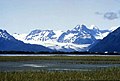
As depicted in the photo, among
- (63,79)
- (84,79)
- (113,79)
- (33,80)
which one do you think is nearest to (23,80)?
(33,80)

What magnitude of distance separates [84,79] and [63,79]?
2901 mm

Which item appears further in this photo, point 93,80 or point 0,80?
point 93,80

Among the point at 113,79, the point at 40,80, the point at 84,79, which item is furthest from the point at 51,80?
the point at 113,79

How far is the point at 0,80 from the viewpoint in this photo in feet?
138

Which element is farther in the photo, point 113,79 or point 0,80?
point 113,79

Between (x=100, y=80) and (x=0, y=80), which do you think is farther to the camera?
(x=100, y=80)

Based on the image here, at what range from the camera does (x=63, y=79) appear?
45.5m

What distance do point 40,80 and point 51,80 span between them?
1.48 meters

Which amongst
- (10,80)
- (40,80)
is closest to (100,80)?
(40,80)

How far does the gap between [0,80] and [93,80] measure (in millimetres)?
12004

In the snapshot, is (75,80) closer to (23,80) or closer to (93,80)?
(93,80)

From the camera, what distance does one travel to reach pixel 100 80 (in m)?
45.0

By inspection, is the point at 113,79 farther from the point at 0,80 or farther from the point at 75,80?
the point at 0,80

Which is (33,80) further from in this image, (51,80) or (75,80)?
(75,80)
